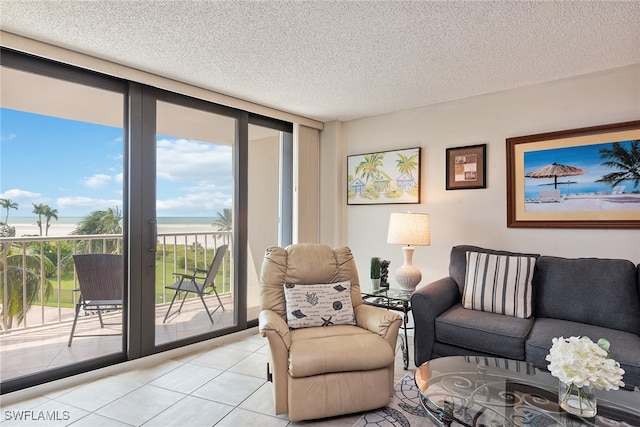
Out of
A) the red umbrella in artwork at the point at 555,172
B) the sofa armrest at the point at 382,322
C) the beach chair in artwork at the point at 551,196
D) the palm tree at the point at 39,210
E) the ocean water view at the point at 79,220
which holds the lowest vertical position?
the sofa armrest at the point at 382,322

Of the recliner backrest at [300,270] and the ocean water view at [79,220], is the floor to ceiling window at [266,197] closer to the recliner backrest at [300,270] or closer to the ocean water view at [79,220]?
the ocean water view at [79,220]

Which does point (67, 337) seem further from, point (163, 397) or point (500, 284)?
point (500, 284)

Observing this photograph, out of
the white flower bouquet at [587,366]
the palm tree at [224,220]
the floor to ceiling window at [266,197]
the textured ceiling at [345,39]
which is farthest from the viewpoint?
the floor to ceiling window at [266,197]

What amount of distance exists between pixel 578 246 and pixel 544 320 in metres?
0.77

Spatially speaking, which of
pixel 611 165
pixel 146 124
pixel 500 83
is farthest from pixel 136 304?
pixel 611 165

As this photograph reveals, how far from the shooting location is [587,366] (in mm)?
1424

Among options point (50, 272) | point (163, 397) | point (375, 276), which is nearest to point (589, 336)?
point (375, 276)

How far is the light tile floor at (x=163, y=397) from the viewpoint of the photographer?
2084mm

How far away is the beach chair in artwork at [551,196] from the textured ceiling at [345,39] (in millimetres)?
939

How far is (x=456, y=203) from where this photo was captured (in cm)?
347

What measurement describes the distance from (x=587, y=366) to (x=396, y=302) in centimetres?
169

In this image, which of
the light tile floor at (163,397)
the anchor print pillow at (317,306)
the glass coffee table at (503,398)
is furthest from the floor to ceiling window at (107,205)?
the glass coffee table at (503,398)

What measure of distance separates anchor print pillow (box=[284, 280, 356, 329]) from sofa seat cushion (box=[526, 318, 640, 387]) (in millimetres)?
1179

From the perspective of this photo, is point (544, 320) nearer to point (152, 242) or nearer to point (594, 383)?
point (594, 383)
